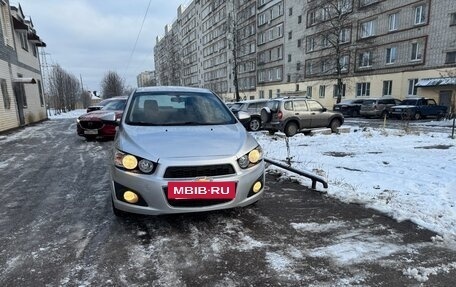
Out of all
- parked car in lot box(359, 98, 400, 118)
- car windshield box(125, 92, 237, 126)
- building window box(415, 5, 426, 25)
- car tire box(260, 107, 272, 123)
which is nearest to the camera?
car windshield box(125, 92, 237, 126)

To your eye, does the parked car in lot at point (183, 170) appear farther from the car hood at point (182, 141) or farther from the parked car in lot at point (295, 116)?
the parked car in lot at point (295, 116)

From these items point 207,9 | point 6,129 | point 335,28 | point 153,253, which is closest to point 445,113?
point 335,28

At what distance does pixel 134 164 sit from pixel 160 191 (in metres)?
0.43

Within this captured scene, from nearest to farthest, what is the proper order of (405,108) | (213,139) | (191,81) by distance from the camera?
(213,139) → (405,108) → (191,81)

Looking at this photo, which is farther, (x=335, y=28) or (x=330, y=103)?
(x=330, y=103)

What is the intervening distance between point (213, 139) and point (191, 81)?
8491 cm

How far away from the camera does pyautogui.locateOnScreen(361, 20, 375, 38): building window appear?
30.8 m

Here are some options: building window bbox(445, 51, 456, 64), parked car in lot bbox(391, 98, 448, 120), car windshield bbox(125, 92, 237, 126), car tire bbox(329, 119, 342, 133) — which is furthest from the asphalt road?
building window bbox(445, 51, 456, 64)

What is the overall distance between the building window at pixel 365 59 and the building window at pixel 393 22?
2.90m

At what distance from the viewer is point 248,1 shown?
52000 millimetres

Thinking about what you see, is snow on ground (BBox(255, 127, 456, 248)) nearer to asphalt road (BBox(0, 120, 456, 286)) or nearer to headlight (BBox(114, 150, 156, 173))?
asphalt road (BBox(0, 120, 456, 286))

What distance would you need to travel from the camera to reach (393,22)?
28688 millimetres

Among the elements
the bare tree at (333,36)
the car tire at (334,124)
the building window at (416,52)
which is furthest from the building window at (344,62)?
the car tire at (334,124)

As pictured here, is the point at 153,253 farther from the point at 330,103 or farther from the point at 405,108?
the point at 330,103
